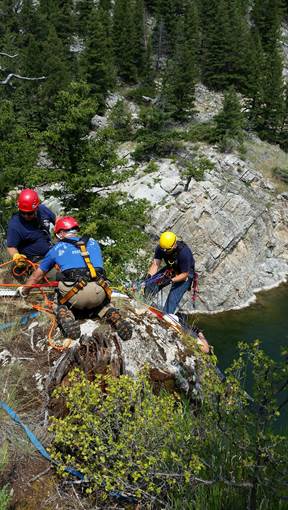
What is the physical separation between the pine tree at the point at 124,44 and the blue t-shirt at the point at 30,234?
142 feet

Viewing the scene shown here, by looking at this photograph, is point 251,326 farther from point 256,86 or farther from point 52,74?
point 256,86

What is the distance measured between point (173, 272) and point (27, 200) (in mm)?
2713

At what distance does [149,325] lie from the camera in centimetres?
472

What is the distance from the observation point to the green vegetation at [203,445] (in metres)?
2.34

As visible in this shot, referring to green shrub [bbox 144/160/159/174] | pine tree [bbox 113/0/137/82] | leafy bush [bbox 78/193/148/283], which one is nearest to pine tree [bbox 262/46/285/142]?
green shrub [bbox 144/160/159/174]

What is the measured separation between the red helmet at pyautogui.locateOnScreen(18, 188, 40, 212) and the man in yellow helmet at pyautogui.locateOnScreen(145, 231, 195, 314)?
2.13m

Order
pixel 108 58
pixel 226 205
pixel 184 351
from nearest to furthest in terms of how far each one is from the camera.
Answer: pixel 184 351, pixel 226 205, pixel 108 58

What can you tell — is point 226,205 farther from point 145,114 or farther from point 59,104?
point 59,104

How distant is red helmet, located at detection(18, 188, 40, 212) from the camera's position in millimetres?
6000


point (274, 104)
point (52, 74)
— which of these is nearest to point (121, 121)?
point (52, 74)

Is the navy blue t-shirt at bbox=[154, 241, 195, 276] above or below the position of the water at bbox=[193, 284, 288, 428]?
above

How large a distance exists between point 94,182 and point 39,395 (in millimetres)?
8990

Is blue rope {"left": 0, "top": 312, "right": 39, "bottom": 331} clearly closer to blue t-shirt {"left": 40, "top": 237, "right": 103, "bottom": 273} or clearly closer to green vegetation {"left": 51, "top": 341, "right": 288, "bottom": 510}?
blue t-shirt {"left": 40, "top": 237, "right": 103, "bottom": 273}

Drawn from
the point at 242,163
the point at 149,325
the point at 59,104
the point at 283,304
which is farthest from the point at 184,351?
the point at 242,163
